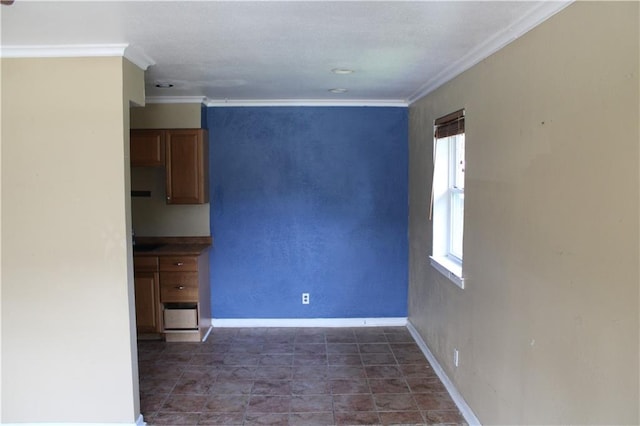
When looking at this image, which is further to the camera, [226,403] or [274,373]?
[274,373]

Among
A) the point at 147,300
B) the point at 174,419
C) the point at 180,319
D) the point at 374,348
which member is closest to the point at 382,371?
the point at 374,348

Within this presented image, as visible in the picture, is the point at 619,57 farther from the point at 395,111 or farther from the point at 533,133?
the point at 395,111

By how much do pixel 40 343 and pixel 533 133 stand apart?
2933mm

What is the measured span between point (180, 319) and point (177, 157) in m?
1.55

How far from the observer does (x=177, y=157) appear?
170 inches

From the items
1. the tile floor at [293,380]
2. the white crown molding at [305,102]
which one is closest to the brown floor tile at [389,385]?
the tile floor at [293,380]

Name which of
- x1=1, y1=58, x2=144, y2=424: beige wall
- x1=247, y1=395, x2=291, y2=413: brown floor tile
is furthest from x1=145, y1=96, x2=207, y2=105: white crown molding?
x1=247, y1=395, x2=291, y2=413: brown floor tile

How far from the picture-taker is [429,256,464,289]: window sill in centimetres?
304

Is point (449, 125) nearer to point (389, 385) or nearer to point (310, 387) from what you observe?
point (389, 385)

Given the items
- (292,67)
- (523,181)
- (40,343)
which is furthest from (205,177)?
(523,181)

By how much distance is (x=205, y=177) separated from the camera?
4.45m

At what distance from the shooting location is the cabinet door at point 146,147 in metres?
4.29

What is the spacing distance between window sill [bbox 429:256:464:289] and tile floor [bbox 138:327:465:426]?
856 millimetres

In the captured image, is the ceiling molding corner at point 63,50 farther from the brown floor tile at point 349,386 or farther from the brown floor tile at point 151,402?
the brown floor tile at point 349,386
